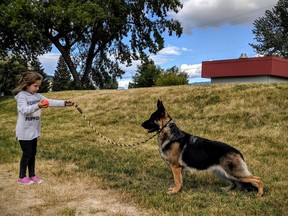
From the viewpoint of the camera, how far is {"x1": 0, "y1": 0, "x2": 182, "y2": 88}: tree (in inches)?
1248

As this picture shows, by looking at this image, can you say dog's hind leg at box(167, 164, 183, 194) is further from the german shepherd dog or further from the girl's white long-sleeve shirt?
the girl's white long-sleeve shirt

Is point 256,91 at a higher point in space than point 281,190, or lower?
higher

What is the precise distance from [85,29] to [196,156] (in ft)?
109

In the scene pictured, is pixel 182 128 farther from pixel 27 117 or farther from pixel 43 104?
pixel 43 104

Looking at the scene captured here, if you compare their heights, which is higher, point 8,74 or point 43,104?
point 8,74

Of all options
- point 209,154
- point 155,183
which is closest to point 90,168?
point 155,183

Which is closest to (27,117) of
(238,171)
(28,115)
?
(28,115)

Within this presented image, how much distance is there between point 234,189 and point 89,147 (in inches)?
208

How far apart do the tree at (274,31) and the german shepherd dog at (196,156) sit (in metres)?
48.3

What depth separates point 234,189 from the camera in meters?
5.80

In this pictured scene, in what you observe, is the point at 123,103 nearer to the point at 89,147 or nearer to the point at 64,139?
the point at 64,139

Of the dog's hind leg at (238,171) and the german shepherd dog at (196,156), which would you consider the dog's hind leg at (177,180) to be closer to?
the german shepherd dog at (196,156)

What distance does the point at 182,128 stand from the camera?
12570 millimetres

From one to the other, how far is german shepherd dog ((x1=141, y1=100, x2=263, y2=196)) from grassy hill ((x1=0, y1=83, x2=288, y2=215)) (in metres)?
0.27
